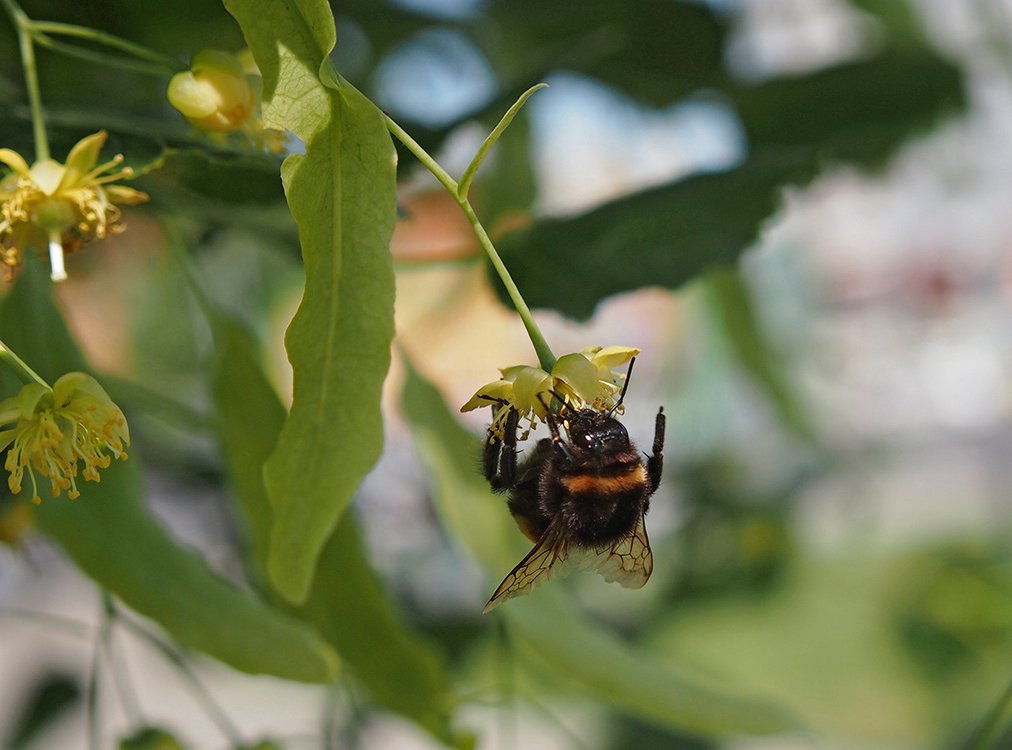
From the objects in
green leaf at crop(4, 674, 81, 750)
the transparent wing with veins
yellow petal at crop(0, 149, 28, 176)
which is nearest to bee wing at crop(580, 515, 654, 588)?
the transparent wing with veins

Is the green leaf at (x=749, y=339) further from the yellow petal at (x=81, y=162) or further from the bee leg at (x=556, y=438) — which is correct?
the yellow petal at (x=81, y=162)

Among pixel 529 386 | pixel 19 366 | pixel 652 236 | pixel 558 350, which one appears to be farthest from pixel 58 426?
pixel 558 350

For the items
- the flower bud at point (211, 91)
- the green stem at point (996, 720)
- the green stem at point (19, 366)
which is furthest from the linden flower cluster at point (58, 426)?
the green stem at point (996, 720)

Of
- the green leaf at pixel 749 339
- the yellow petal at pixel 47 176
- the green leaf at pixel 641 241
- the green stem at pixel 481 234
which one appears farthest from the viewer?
the green leaf at pixel 749 339

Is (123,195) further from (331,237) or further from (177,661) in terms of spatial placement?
(177,661)

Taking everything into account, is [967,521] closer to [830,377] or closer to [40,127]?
[830,377]

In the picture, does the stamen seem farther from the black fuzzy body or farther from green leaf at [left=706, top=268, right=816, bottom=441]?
green leaf at [left=706, top=268, right=816, bottom=441]

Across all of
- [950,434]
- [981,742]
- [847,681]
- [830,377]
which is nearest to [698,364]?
[830,377]
